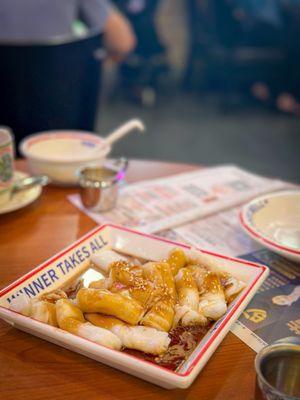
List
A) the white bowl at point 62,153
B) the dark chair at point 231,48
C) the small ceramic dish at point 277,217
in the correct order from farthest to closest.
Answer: the dark chair at point 231,48, the white bowl at point 62,153, the small ceramic dish at point 277,217

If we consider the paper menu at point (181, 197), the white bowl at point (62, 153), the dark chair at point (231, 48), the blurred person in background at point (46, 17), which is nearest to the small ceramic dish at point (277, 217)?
the paper menu at point (181, 197)

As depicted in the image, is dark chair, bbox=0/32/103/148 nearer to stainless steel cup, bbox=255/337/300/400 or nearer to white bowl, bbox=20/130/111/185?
white bowl, bbox=20/130/111/185

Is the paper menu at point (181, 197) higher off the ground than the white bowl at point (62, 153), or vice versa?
the white bowl at point (62, 153)

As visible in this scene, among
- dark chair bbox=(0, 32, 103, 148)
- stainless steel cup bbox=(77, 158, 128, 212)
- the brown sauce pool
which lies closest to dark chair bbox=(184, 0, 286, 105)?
dark chair bbox=(0, 32, 103, 148)

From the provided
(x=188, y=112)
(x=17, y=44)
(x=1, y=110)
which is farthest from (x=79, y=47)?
(x=188, y=112)

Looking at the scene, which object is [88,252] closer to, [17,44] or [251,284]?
[251,284]

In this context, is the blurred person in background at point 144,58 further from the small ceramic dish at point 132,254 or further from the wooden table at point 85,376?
the wooden table at point 85,376

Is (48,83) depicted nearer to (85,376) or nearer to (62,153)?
(62,153)
